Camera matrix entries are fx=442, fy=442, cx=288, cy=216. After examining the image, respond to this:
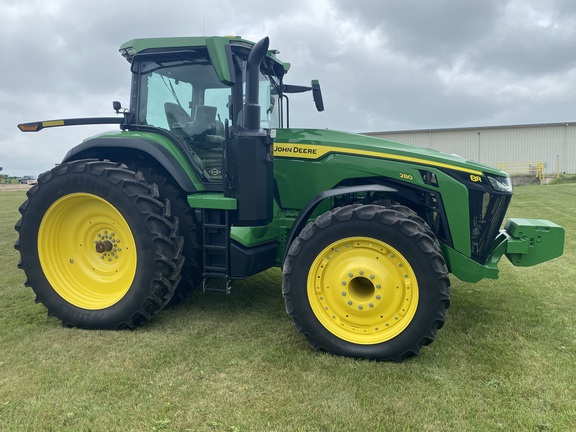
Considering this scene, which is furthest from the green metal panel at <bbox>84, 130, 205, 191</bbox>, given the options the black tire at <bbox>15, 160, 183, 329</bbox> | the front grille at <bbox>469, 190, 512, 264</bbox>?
the front grille at <bbox>469, 190, 512, 264</bbox>

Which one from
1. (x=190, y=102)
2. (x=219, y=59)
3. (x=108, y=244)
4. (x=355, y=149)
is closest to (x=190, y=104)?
(x=190, y=102)

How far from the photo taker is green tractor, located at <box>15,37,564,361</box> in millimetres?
3268

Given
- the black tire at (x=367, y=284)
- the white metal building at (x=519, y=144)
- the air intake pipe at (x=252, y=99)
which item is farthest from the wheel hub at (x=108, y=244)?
the white metal building at (x=519, y=144)

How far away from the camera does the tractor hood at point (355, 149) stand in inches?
143

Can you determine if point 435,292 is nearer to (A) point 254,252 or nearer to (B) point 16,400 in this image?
(A) point 254,252

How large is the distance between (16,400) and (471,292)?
4.31 m

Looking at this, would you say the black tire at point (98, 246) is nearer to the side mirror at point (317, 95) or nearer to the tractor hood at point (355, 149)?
the tractor hood at point (355, 149)

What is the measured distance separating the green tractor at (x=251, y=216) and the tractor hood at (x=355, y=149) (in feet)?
0.05

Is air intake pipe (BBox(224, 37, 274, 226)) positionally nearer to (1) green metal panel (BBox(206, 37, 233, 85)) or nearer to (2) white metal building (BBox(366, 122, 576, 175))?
(1) green metal panel (BBox(206, 37, 233, 85))

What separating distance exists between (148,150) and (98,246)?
0.99 meters

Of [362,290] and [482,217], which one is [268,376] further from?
[482,217]

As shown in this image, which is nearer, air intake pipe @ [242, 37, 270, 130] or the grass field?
the grass field

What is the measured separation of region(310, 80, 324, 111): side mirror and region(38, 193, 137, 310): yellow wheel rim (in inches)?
103

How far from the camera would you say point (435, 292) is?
10.2 feet
